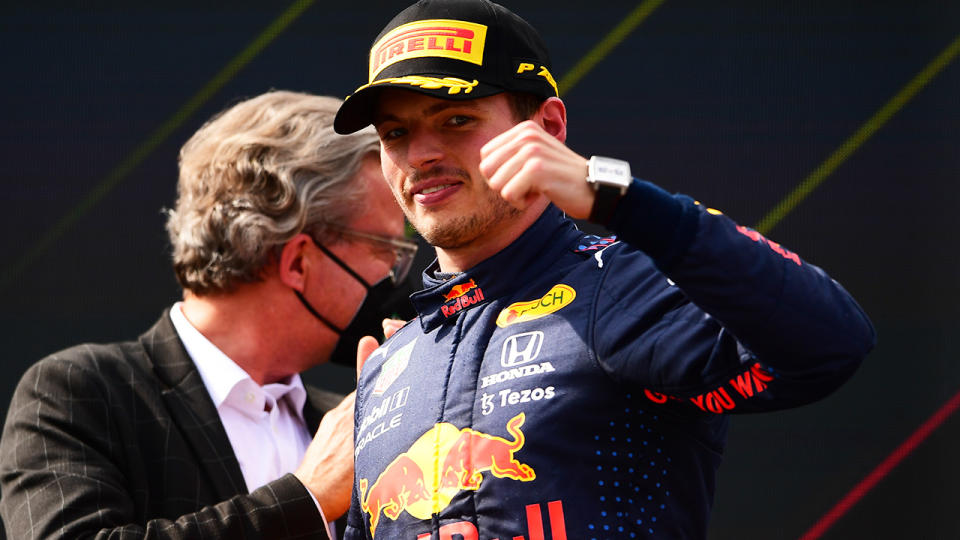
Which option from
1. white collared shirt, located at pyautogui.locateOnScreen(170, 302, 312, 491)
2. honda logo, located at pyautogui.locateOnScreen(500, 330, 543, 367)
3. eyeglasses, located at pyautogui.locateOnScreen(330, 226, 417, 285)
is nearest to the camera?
honda logo, located at pyautogui.locateOnScreen(500, 330, 543, 367)

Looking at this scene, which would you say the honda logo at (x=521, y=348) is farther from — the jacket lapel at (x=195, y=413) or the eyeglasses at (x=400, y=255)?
the eyeglasses at (x=400, y=255)

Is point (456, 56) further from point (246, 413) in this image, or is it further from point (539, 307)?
point (246, 413)

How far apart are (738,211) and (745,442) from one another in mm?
667

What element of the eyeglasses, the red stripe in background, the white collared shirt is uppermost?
the eyeglasses

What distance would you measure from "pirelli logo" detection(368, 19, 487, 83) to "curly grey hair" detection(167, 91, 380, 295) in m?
1.13

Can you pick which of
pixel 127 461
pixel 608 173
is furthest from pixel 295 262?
pixel 608 173

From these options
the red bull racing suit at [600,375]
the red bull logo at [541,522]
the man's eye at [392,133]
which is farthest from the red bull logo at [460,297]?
the red bull logo at [541,522]

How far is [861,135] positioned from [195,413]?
6.59ft

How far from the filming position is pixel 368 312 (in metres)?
2.81

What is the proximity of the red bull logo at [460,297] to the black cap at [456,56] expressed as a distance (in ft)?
0.90

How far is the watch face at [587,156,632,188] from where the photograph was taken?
4.11ft

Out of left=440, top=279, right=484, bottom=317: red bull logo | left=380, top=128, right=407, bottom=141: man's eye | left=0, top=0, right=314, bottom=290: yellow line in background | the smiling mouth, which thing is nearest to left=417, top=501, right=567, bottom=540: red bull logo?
left=440, top=279, right=484, bottom=317: red bull logo

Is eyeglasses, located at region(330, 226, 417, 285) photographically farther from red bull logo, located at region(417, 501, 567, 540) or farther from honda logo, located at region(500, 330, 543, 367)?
red bull logo, located at region(417, 501, 567, 540)

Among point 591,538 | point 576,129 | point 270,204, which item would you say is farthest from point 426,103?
point 576,129
